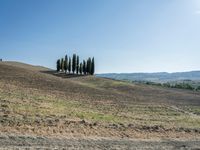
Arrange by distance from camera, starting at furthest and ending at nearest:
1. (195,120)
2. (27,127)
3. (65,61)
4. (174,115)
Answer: (65,61) < (174,115) < (195,120) < (27,127)

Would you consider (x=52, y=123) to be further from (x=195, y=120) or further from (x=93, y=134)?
(x=195, y=120)

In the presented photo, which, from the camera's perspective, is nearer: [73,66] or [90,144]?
[90,144]

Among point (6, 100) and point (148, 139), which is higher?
point (6, 100)

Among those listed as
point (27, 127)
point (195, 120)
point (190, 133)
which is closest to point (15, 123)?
point (27, 127)

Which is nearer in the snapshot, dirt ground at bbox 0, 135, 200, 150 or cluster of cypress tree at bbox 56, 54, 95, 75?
dirt ground at bbox 0, 135, 200, 150

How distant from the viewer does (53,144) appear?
17.6m

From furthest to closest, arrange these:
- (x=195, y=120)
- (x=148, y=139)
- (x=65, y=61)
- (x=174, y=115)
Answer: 1. (x=65, y=61)
2. (x=174, y=115)
3. (x=195, y=120)
4. (x=148, y=139)

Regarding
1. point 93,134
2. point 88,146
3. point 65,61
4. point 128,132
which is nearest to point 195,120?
point 128,132

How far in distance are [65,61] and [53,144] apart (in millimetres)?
77079

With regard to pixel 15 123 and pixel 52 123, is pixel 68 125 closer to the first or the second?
pixel 52 123

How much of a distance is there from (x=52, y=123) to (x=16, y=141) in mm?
4473

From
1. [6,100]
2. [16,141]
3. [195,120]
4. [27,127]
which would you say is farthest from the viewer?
[195,120]

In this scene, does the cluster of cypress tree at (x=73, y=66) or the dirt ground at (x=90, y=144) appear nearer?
the dirt ground at (x=90, y=144)

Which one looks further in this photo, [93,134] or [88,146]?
[93,134]
